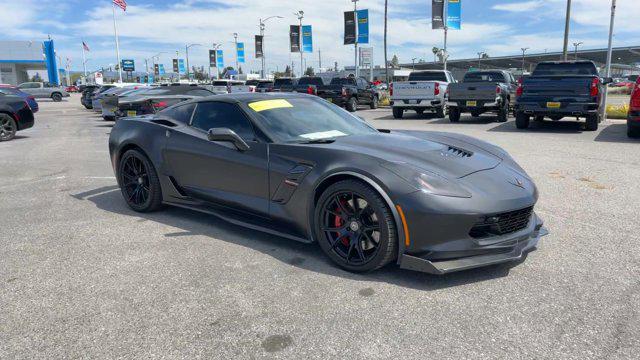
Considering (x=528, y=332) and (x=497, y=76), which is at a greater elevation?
(x=497, y=76)

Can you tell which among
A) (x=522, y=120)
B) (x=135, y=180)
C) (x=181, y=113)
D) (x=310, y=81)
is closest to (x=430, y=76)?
(x=522, y=120)

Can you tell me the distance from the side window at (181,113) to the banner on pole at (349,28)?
107 feet

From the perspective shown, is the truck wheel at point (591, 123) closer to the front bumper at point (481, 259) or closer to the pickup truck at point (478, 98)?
the pickup truck at point (478, 98)

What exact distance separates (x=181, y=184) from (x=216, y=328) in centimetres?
232

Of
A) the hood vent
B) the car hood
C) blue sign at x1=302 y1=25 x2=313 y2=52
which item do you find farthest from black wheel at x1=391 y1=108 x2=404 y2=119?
blue sign at x1=302 y1=25 x2=313 y2=52

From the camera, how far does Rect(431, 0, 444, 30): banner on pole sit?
28.7 meters

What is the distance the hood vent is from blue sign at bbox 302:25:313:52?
39859mm

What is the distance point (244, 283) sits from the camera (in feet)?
11.2

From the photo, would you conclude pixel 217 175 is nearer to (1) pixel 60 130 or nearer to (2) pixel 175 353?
(2) pixel 175 353

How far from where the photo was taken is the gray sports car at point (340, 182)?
3.17 meters

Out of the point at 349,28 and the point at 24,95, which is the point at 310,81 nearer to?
the point at 349,28

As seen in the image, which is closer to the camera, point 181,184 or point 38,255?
point 38,255

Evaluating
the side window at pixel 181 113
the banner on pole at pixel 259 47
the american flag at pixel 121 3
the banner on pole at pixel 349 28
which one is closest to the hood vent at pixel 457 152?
the side window at pixel 181 113

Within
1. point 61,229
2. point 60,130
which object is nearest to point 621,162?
point 61,229
